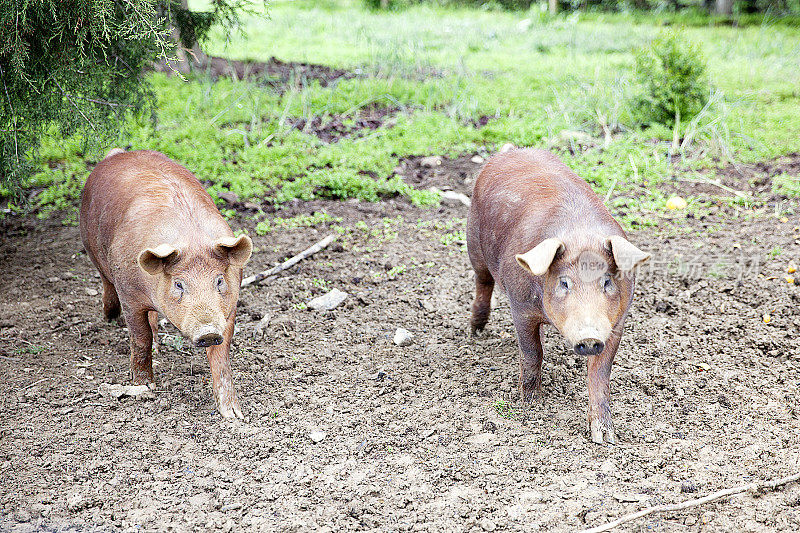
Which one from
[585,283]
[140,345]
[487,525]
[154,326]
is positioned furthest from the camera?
[154,326]

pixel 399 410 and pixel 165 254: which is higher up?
pixel 165 254

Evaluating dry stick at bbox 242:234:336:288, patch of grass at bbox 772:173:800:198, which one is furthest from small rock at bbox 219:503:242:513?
patch of grass at bbox 772:173:800:198

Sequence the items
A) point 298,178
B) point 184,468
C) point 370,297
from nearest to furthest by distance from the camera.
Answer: point 184,468, point 370,297, point 298,178

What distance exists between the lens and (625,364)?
14.9ft

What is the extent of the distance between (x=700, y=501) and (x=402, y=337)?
2.12m

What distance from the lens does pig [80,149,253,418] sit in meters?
3.77

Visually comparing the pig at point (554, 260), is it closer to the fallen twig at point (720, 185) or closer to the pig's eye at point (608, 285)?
the pig's eye at point (608, 285)

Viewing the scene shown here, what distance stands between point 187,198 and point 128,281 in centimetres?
57

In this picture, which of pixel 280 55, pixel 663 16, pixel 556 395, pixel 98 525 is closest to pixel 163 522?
pixel 98 525

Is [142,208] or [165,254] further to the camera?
[142,208]

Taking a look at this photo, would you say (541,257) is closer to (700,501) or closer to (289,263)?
(700,501)

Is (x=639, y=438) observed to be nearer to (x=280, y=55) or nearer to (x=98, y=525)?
(x=98, y=525)

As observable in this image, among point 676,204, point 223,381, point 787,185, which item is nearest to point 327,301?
point 223,381

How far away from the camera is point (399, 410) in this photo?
4168 millimetres
